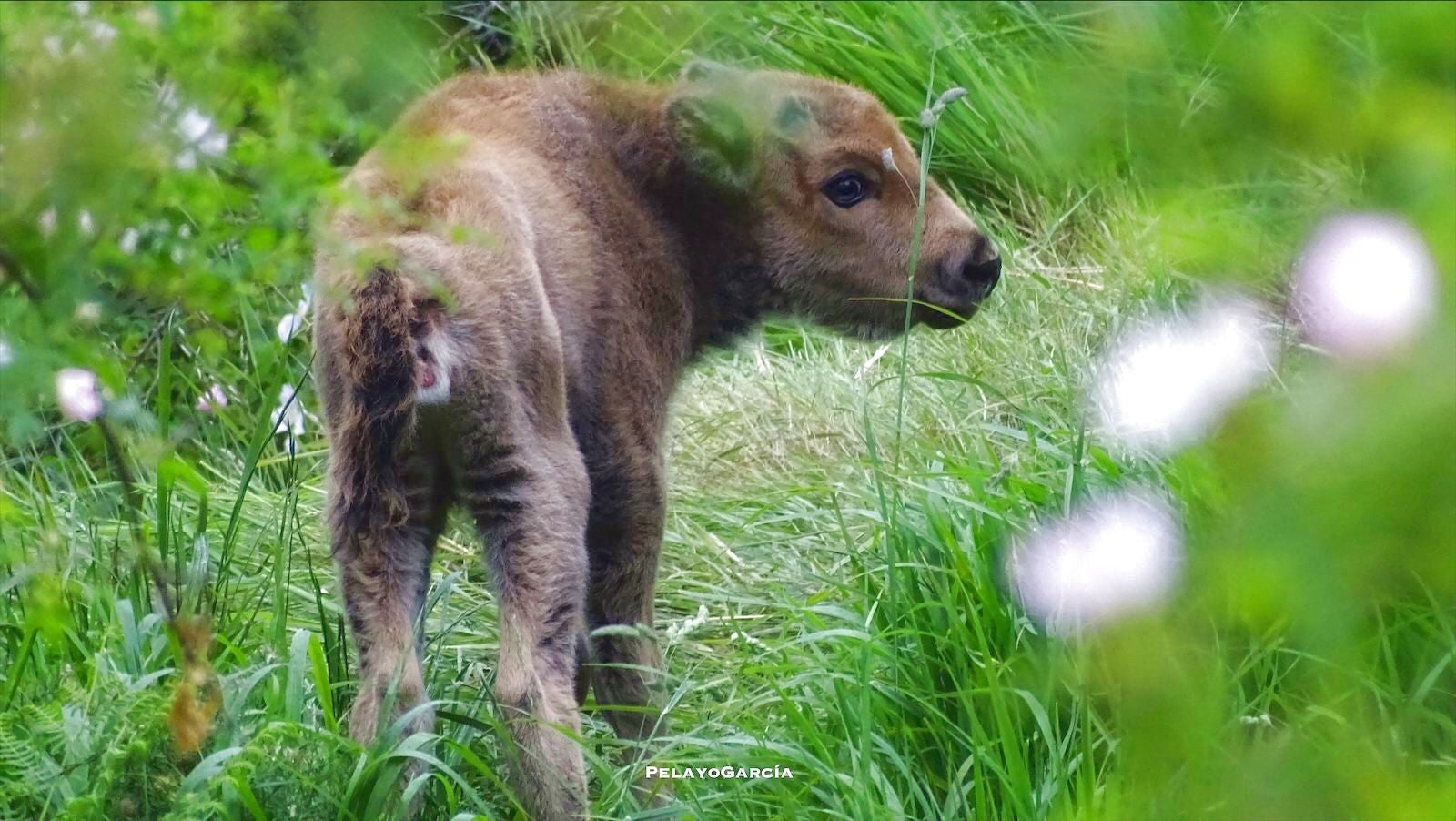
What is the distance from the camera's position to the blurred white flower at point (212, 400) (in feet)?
19.9

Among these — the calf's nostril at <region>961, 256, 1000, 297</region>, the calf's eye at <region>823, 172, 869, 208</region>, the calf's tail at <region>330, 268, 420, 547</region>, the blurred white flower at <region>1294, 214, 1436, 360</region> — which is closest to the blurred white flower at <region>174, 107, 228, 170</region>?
the calf's tail at <region>330, 268, 420, 547</region>

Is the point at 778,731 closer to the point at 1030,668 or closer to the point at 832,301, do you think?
the point at 1030,668

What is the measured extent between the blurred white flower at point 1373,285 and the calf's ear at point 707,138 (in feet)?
10.7

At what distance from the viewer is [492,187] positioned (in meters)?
3.67

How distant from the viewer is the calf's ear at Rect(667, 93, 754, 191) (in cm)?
452

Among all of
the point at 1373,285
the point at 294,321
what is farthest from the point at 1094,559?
the point at 294,321

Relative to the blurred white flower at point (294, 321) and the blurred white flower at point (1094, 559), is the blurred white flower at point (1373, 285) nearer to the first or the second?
the blurred white flower at point (1094, 559)

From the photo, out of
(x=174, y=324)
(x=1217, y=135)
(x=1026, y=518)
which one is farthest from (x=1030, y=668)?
(x=174, y=324)

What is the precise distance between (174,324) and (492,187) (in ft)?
5.59

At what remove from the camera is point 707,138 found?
4590 millimetres

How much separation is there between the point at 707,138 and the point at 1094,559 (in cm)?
300

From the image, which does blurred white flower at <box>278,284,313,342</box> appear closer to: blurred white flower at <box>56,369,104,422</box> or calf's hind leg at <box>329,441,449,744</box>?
calf's hind leg at <box>329,441,449,744</box>

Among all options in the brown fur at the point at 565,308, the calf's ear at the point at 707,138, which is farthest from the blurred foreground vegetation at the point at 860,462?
the calf's ear at the point at 707,138

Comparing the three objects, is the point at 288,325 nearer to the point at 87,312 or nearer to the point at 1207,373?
the point at 87,312
